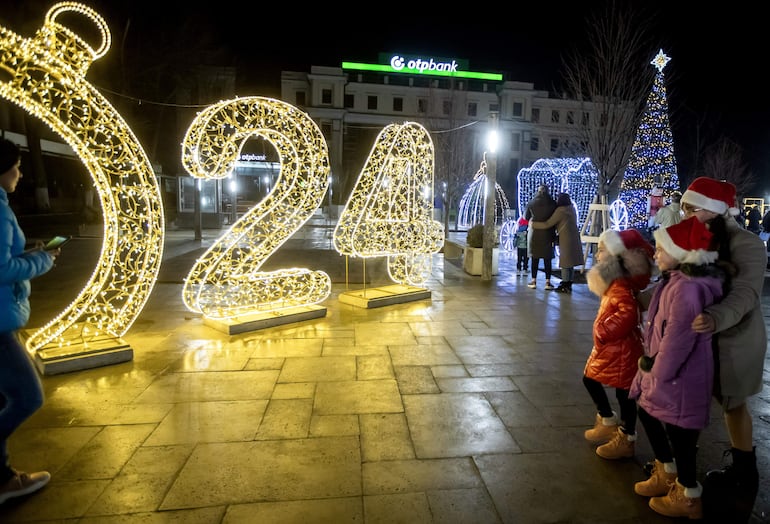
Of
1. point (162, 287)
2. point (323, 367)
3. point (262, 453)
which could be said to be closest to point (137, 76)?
point (162, 287)

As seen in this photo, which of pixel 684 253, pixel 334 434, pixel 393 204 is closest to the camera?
pixel 684 253

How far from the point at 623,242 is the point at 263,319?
170 inches

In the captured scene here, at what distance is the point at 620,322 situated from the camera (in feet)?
9.99

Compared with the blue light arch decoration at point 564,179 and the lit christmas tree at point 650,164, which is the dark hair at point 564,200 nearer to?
the blue light arch decoration at point 564,179

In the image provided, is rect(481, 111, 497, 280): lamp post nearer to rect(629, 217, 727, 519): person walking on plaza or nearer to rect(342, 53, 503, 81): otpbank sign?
rect(629, 217, 727, 519): person walking on plaza

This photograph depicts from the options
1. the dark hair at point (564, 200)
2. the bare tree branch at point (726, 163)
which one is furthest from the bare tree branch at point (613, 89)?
the bare tree branch at point (726, 163)

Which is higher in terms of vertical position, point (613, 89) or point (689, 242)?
point (613, 89)

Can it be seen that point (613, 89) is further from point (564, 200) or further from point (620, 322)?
point (620, 322)

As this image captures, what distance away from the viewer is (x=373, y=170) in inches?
287

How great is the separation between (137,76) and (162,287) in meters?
14.7

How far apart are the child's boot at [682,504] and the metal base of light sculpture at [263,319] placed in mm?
4563

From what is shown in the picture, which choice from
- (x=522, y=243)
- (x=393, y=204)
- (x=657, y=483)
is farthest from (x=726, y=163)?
(x=657, y=483)

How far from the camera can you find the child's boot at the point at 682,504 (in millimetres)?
2525

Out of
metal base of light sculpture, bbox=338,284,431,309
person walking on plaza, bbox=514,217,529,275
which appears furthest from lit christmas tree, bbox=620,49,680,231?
metal base of light sculpture, bbox=338,284,431,309
